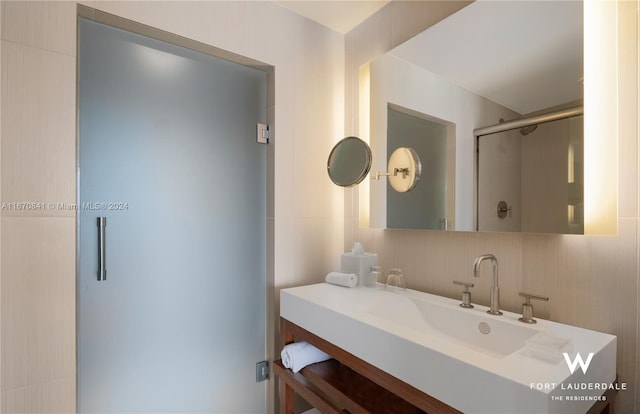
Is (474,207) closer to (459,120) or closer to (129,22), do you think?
(459,120)

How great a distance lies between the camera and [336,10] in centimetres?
166

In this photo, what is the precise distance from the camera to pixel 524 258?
3.66ft

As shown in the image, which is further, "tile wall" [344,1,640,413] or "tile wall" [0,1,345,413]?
"tile wall" [0,1,345,413]

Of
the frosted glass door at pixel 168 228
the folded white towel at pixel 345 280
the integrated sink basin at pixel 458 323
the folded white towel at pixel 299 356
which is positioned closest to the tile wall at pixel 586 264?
the integrated sink basin at pixel 458 323

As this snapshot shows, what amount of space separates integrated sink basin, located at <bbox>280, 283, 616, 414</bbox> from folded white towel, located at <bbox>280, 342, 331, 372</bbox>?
0.11 metres

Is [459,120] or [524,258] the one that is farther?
[459,120]

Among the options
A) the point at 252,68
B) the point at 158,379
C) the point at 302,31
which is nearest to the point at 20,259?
the point at 158,379

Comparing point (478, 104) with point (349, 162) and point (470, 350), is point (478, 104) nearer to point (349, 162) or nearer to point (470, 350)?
point (349, 162)

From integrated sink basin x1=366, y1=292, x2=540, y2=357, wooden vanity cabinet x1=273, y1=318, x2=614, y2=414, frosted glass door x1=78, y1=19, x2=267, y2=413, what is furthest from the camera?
frosted glass door x1=78, y1=19, x2=267, y2=413

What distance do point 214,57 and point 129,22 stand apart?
1.17 feet

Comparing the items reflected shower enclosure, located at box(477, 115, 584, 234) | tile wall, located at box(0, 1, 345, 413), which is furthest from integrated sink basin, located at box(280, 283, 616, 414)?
tile wall, located at box(0, 1, 345, 413)

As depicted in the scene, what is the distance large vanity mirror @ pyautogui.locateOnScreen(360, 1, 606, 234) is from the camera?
1004mm

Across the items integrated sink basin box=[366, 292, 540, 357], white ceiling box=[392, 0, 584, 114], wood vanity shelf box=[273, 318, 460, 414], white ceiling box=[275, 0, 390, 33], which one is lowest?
wood vanity shelf box=[273, 318, 460, 414]

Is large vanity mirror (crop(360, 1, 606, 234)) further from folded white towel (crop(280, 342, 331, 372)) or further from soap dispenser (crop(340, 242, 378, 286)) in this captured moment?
folded white towel (crop(280, 342, 331, 372))
